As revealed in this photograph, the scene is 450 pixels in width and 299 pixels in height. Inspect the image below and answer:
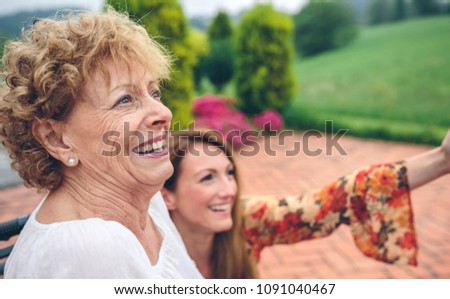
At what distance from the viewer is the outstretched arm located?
4.71 feet

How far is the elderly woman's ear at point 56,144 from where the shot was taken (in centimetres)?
112

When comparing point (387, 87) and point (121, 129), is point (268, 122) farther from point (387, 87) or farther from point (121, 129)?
point (121, 129)

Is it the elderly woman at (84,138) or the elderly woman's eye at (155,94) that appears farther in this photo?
the elderly woman's eye at (155,94)

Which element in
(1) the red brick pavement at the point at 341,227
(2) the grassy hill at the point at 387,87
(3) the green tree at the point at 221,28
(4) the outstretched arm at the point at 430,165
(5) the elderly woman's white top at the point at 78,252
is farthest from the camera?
(3) the green tree at the point at 221,28

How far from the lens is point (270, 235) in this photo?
1829 millimetres

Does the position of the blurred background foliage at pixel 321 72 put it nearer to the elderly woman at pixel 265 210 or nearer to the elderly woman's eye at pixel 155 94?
the elderly woman at pixel 265 210

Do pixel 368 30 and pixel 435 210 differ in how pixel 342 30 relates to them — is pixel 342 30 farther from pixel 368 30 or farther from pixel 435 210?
pixel 435 210

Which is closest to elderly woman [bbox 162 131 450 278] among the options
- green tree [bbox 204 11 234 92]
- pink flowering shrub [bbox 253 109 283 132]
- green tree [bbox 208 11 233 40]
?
pink flowering shrub [bbox 253 109 283 132]

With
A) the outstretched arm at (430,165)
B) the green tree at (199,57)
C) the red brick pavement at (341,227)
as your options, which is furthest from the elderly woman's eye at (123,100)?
the green tree at (199,57)

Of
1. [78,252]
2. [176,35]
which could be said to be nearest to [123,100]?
[78,252]

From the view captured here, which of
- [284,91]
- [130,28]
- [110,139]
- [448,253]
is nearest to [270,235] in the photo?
[110,139]

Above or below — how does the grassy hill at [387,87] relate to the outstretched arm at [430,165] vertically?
below

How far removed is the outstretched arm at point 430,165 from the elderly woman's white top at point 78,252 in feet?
3.30
